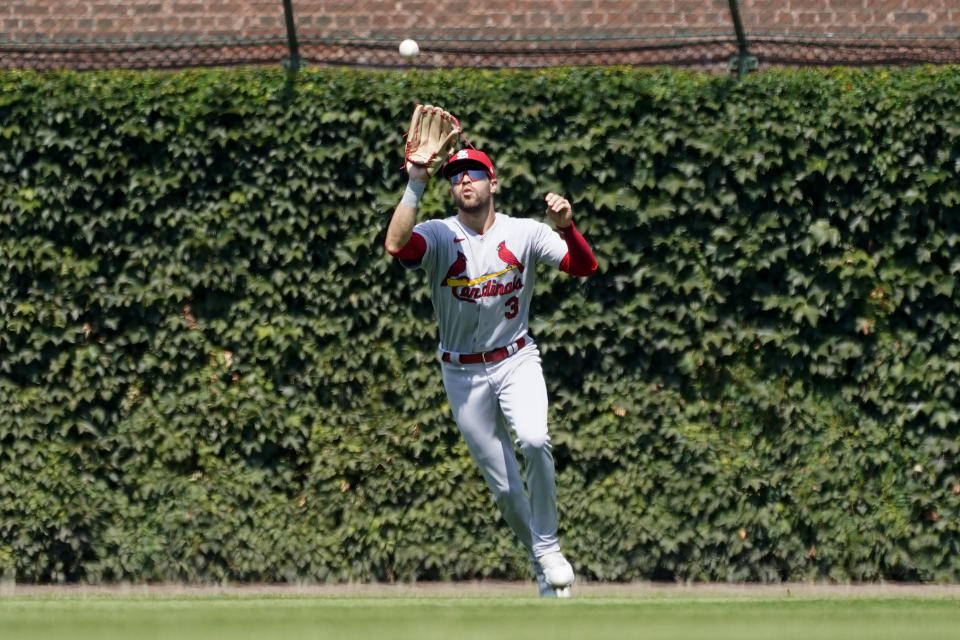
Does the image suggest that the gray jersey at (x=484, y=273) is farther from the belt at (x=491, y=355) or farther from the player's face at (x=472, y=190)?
the player's face at (x=472, y=190)

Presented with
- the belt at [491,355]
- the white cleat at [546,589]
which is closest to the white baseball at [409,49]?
the belt at [491,355]

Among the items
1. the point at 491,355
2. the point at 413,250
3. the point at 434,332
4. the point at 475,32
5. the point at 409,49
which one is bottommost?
the point at 491,355

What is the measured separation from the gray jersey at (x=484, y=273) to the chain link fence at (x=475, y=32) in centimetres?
304

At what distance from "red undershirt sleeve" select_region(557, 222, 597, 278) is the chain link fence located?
321 cm

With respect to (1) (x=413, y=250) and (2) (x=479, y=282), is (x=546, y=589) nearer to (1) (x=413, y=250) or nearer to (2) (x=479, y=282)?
(2) (x=479, y=282)

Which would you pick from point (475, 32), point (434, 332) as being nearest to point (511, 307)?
point (434, 332)

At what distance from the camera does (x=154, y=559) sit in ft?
27.1

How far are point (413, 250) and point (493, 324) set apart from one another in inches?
23.6

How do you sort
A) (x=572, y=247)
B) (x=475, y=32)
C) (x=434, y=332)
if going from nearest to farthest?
(x=572, y=247)
(x=434, y=332)
(x=475, y=32)

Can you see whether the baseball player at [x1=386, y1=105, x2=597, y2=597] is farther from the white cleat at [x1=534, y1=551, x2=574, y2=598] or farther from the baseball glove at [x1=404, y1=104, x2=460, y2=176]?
the baseball glove at [x1=404, y1=104, x2=460, y2=176]

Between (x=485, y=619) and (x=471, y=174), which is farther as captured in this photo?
(x=471, y=174)

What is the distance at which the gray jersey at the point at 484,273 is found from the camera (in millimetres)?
6312

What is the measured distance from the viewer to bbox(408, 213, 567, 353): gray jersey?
6312 mm

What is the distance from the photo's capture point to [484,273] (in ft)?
20.7
